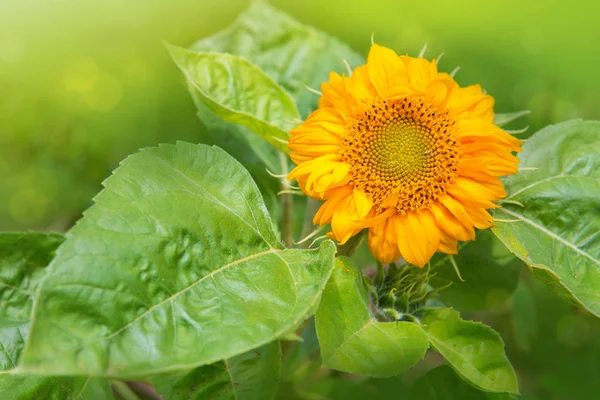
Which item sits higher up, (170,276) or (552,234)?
(552,234)

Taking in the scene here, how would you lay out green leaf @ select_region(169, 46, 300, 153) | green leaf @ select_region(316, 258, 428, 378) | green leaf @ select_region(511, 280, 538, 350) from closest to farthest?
green leaf @ select_region(316, 258, 428, 378)
green leaf @ select_region(169, 46, 300, 153)
green leaf @ select_region(511, 280, 538, 350)

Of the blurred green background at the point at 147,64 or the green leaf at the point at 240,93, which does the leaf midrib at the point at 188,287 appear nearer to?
the green leaf at the point at 240,93

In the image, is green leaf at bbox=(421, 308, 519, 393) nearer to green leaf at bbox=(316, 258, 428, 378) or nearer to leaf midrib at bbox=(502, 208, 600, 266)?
green leaf at bbox=(316, 258, 428, 378)

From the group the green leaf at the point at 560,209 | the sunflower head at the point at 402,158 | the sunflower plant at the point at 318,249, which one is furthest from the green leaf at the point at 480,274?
the sunflower head at the point at 402,158

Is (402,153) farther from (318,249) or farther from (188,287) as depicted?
(188,287)

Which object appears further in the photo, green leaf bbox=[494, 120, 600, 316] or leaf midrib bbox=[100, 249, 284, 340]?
green leaf bbox=[494, 120, 600, 316]

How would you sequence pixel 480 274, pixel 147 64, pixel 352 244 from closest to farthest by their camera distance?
pixel 352 244, pixel 480 274, pixel 147 64

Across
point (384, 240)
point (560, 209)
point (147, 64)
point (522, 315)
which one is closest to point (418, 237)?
point (384, 240)

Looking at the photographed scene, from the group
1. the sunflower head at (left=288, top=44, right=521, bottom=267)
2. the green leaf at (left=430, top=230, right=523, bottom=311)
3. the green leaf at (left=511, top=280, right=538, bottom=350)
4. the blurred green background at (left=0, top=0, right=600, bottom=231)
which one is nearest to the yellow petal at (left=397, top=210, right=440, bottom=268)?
the sunflower head at (left=288, top=44, right=521, bottom=267)
